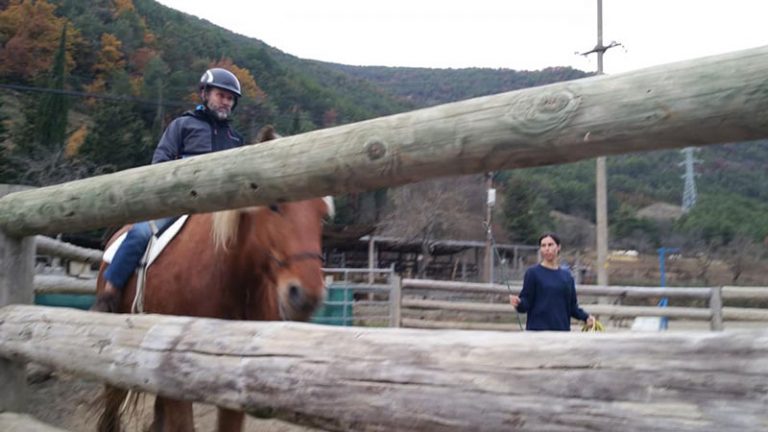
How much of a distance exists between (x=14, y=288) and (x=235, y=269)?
108cm

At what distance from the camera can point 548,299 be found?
5.13m

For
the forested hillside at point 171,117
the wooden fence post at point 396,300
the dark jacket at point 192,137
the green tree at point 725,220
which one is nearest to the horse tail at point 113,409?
the dark jacket at point 192,137

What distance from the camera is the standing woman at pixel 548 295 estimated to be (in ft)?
16.7

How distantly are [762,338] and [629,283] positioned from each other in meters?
27.9

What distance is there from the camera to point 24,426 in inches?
110

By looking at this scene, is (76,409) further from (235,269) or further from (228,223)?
(228,223)

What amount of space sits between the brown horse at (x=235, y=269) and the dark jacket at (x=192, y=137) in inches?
21.9

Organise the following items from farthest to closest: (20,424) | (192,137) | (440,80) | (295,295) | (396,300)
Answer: (440,80), (396,300), (192,137), (20,424), (295,295)

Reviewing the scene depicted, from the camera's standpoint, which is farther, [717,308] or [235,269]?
[717,308]

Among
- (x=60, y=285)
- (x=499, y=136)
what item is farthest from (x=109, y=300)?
(x=499, y=136)

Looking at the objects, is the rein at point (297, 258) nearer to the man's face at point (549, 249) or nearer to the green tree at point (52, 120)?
the man's face at point (549, 249)

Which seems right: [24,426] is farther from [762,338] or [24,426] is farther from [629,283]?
[629,283]

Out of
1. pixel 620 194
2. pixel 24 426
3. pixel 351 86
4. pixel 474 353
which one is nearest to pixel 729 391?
pixel 474 353

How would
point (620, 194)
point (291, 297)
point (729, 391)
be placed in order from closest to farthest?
point (729, 391), point (291, 297), point (620, 194)
